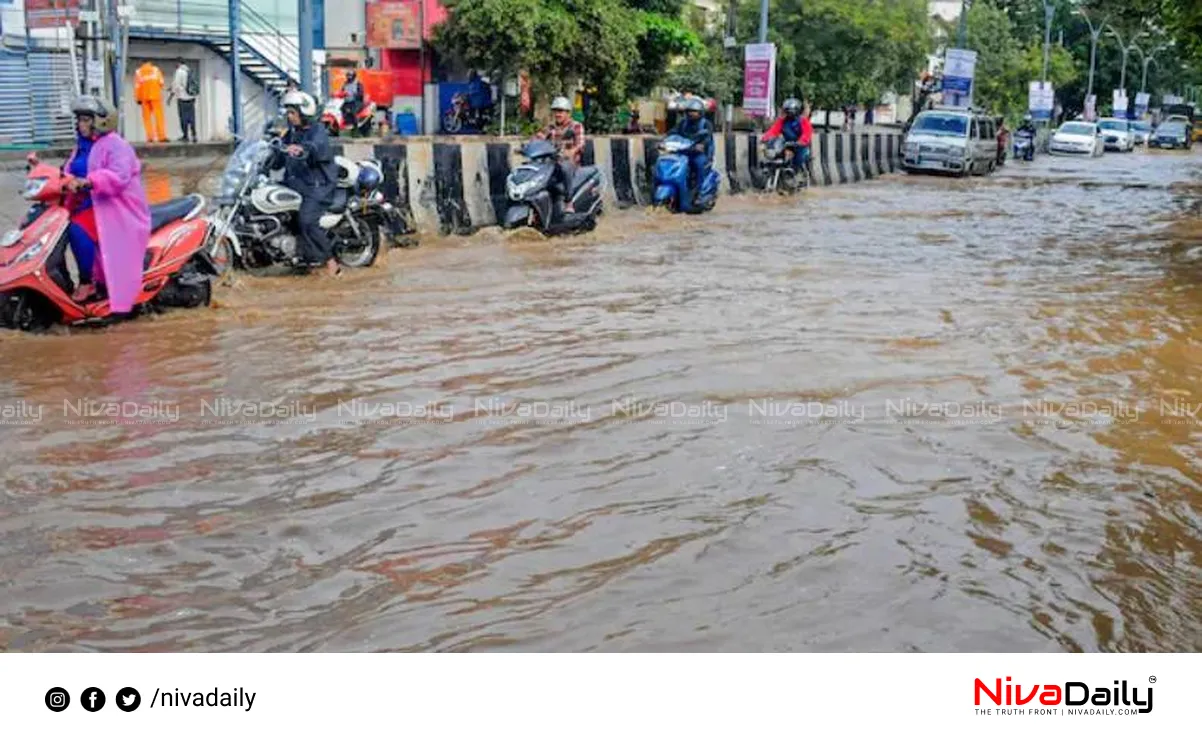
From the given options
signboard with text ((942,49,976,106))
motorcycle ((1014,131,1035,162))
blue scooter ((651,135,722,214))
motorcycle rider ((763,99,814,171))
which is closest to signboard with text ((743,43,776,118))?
motorcycle rider ((763,99,814,171))

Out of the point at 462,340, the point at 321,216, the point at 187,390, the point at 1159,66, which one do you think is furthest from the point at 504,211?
the point at 1159,66

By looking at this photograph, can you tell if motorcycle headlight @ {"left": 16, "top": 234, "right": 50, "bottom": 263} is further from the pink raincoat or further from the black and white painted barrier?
the black and white painted barrier

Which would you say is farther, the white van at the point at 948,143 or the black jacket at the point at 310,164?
the white van at the point at 948,143

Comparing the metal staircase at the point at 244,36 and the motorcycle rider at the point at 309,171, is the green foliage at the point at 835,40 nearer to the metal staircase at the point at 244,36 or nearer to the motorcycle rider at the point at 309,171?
the metal staircase at the point at 244,36

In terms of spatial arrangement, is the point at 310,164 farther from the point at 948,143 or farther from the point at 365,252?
the point at 948,143

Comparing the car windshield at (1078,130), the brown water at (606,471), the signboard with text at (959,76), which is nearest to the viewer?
the brown water at (606,471)

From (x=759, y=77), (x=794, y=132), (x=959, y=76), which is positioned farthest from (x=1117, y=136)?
(x=794, y=132)

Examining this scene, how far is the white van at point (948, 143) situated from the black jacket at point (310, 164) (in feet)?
68.3

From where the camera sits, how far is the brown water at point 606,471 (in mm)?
4434

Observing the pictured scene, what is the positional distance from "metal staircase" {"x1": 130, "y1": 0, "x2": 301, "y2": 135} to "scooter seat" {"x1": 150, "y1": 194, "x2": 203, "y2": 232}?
62.0ft

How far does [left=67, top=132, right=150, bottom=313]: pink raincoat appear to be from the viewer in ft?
27.0
